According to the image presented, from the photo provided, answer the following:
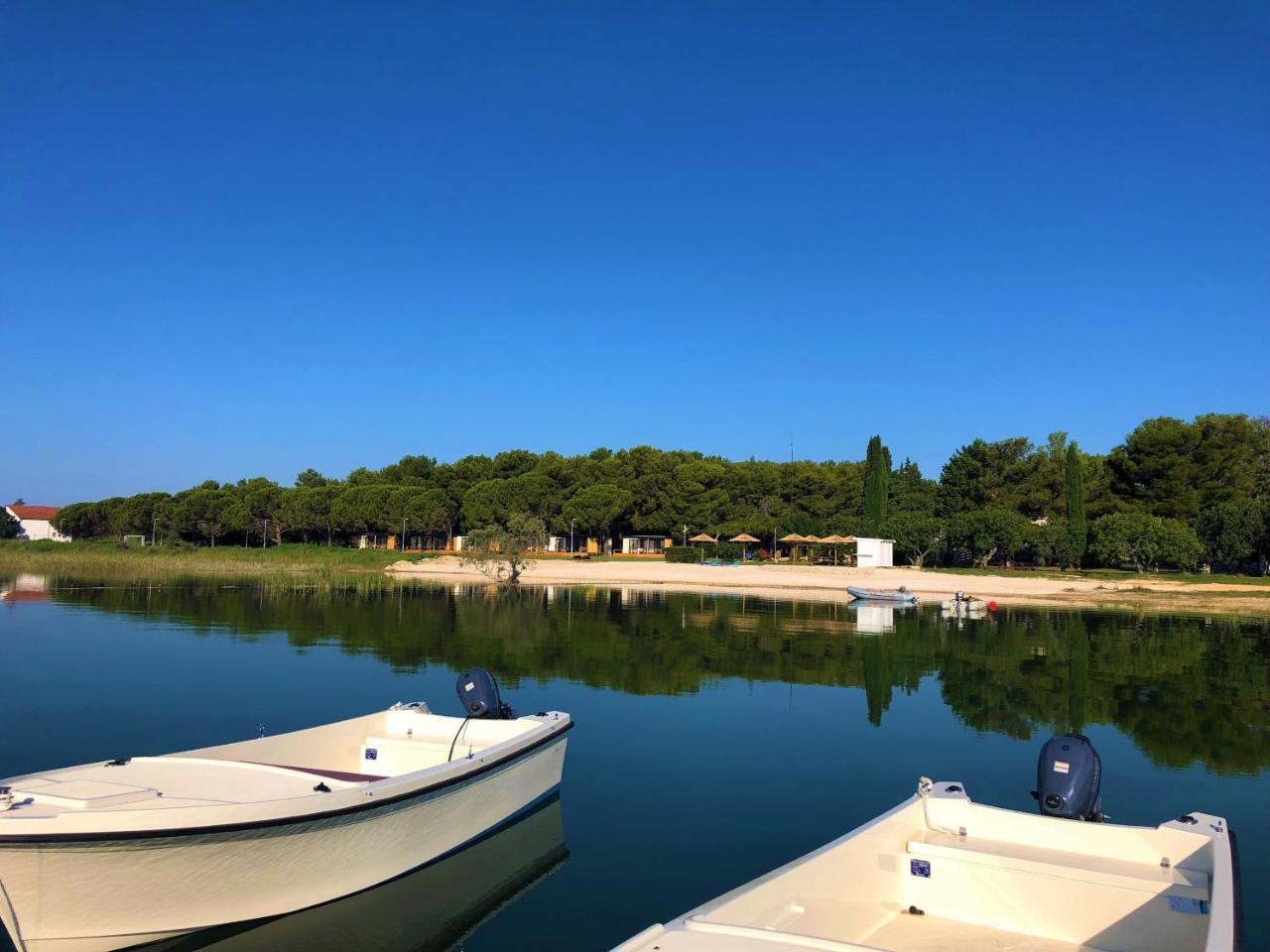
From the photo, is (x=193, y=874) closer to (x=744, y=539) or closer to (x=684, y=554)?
(x=684, y=554)

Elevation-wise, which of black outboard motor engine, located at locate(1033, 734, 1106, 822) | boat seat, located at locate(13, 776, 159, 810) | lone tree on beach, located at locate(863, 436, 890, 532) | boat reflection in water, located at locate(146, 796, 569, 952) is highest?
lone tree on beach, located at locate(863, 436, 890, 532)

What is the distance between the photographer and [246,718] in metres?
15.8

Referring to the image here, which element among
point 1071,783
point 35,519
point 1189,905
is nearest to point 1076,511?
point 1071,783

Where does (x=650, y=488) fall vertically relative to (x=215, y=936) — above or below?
above

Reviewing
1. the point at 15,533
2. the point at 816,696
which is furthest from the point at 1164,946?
the point at 15,533

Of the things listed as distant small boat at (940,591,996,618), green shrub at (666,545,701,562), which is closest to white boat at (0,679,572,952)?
distant small boat at (940,591,996,618)

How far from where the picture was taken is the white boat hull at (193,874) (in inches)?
250

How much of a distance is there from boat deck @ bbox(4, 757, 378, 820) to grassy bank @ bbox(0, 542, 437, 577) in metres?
58.5

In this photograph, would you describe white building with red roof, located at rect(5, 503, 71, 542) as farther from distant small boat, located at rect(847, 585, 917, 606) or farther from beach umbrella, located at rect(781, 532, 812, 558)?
distant small boat, located at rect(847, 585, 917, 606)

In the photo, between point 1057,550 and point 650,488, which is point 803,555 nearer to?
point 650,488

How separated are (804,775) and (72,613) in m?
31.1

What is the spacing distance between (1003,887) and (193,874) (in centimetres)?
620

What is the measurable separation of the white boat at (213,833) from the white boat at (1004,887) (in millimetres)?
3772

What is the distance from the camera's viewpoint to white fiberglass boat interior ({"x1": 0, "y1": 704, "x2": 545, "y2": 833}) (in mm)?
6855
